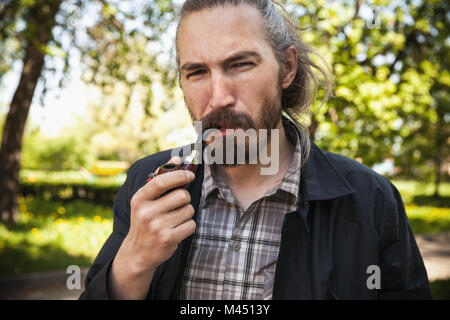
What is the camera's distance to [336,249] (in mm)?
1654

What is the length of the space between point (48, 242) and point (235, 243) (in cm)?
616

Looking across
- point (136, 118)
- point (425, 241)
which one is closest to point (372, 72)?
point (425, 241)

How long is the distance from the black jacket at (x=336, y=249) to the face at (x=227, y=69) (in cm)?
38

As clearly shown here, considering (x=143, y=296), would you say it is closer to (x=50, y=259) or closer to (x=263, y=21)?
(x=263, y=21)

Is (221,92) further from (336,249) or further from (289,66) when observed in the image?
(336,249)

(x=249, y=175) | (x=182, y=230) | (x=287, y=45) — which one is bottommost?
(x=182, y=230)

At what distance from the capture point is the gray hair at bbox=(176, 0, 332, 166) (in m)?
1.93

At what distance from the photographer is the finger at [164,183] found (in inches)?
53.1

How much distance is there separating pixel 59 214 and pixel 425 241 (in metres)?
9.39

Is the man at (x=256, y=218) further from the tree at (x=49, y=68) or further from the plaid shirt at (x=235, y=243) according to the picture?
the tree at (x=49, y=68)

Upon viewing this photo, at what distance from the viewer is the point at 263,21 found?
193 centimetres

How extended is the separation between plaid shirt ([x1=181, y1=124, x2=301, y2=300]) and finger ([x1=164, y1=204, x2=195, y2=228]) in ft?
1.28

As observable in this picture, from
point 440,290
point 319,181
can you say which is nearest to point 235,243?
point 319,181

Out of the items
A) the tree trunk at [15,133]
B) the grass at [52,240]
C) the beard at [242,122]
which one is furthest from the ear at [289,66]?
the tree trunk at [15,133]
